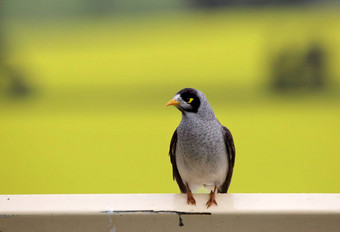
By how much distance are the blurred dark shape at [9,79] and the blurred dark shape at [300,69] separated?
80 cm

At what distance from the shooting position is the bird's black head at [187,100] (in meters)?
0.70

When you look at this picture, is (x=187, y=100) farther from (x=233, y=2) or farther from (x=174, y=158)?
(x=233, y=2)

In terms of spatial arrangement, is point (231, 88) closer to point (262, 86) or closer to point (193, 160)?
point (262, 86)

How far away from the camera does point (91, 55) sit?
1.20m

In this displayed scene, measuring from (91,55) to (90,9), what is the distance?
147 mm

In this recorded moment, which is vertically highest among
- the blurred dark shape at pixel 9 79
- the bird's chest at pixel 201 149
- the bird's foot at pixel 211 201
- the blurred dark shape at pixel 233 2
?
the blurred dark shape at pixel 233 2

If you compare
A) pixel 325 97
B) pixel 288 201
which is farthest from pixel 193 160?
pixel 325 97

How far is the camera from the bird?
2.42 ft

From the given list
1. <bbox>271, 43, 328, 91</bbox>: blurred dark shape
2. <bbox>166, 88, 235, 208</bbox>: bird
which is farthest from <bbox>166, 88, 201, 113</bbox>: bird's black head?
<bbox>271, 43, 328, 91</bbox>: blurred dark shape

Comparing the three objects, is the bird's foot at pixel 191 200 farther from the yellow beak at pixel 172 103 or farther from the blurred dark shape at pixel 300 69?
the blurred dark shape at pixel 300 69

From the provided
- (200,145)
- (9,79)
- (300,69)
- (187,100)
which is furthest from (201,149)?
(9,79)

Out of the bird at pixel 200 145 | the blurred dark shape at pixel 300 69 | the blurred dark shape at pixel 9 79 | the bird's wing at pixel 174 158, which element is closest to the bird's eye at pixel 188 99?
the bird at pixel 200 145
